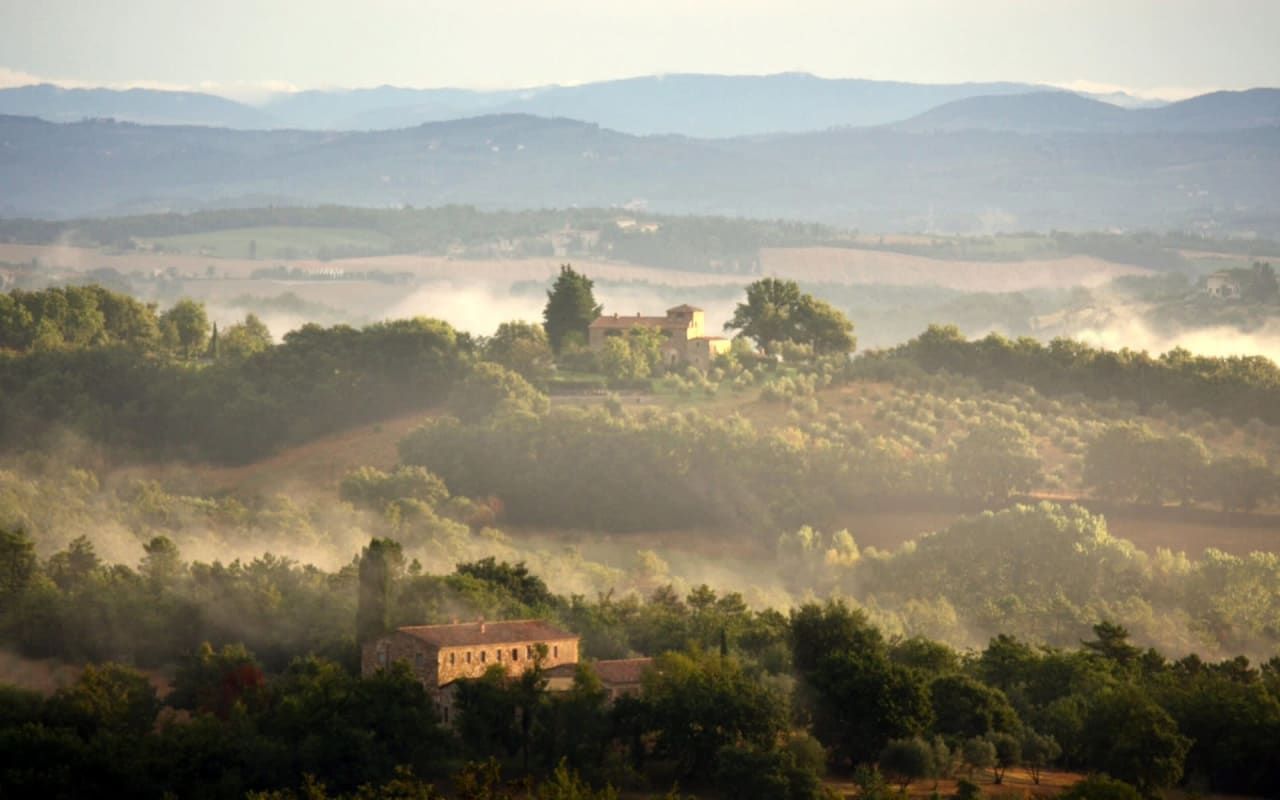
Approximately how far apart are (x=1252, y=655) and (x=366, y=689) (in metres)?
32.9

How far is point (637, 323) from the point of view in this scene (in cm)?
11538

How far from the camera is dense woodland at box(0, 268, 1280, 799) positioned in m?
55.9

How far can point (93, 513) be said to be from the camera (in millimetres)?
90250

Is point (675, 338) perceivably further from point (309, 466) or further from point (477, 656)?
point (477, 656)

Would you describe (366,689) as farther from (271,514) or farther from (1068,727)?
(271,514)

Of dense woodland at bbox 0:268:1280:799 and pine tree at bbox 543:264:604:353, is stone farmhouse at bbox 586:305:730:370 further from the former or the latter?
dense woodland at bbox 0:268:1280:799

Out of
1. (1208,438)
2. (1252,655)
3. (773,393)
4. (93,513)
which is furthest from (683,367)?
(1252,655)

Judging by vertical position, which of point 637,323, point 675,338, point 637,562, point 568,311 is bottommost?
point 637,562

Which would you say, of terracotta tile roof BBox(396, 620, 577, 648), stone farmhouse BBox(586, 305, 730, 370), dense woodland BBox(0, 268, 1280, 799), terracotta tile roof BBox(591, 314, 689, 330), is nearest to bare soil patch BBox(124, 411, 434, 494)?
dense woodland BBox(0, 268, 1280, 799)

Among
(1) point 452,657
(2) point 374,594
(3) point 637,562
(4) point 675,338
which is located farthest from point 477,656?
(4) point 675,338

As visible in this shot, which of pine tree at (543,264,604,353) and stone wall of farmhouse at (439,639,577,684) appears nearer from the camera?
stone wall of farmhouse at (439,639,577,684)

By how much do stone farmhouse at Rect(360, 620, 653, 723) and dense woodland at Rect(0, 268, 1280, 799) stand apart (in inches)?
47.1

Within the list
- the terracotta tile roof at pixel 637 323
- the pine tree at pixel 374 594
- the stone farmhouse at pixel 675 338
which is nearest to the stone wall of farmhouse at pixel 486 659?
the pine tree at pixel 374 594

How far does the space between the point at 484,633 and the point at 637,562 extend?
3195cm
